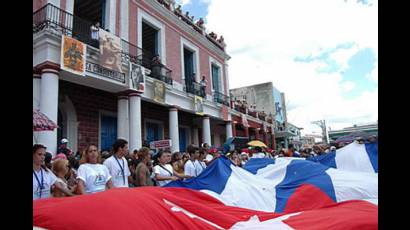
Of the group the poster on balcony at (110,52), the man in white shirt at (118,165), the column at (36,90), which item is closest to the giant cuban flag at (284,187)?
the man in white shirt at (118,165)

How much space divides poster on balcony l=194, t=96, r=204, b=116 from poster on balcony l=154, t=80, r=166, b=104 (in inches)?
103

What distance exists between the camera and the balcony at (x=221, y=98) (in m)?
17.5

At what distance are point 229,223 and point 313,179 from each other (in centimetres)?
298

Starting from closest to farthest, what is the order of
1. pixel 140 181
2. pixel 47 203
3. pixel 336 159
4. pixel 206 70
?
pixel 47 203, pixel 140 181, pixel 336 159, pixel 206 70

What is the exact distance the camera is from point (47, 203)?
7.33 ft

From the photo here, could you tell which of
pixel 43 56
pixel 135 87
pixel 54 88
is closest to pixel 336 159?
pixel 135 87

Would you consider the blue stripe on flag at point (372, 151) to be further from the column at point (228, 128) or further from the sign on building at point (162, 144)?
the column at point (228, 128)

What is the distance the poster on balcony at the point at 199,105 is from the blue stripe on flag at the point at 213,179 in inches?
339

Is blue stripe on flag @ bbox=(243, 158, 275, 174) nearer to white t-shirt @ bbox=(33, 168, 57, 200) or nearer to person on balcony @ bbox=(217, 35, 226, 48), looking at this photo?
white t-shirt @ bbox=(33, 168, 57, 200)

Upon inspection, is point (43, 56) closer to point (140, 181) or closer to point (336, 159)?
point (140, 181)

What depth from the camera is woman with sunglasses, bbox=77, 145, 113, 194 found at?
394 centimetres

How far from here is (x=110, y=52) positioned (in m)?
9.22

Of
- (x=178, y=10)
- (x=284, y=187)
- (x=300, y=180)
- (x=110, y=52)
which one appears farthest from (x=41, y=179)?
(x=178, y=10)
